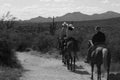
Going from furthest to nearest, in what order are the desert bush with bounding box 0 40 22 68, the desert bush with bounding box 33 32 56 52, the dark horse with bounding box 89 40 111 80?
the desert bush with bounding box 33 32 56 52
the desert bush with bounding box 0 40 22 68
the dark horse with bounding box 89 40 111 80

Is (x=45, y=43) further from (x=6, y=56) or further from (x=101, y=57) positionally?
(x=101, y=57)

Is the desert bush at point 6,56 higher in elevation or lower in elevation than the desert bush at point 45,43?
higher

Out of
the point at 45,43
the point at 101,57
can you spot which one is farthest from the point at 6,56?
the point at 45,43

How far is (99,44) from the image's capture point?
1365 centimetres

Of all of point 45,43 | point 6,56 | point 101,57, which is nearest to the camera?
point 101,57

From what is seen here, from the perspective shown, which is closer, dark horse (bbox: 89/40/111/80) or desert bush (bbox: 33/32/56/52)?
dark horse (bbox: 89/40/111/80)

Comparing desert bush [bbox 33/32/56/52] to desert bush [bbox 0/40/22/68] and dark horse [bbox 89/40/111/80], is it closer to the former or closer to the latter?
desert bush [bbox 0/40/22/68]

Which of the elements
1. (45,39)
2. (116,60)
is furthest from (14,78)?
(45,39)

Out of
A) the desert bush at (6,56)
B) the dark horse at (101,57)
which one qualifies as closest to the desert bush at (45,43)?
the desert bush at (6,56)

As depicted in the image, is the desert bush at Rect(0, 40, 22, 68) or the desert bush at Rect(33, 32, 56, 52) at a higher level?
the desert bush at Rect(0, 40, 22, 68)

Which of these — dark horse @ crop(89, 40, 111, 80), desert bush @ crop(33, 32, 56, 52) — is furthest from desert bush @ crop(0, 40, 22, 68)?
desert bush @ crop(33, 32, 56, 52)

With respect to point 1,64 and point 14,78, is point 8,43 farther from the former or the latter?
point 14,78

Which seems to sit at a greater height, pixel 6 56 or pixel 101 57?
pixel 101 57

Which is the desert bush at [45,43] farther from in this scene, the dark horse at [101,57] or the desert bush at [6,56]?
the dark horse at [101,57]
